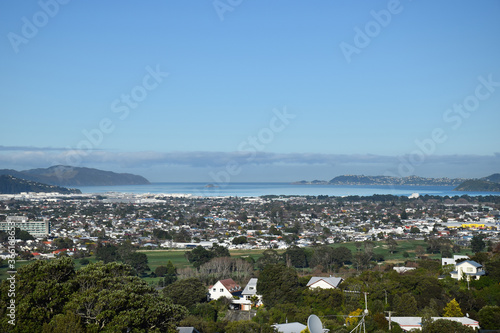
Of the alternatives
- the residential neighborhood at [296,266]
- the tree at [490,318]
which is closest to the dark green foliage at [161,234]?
the residential neighborhood at [296,266]

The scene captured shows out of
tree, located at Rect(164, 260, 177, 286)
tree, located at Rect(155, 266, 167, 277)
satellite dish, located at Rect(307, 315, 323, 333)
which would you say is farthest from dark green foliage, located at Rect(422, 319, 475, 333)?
tree, located at Rect(155, 266, 167, 277)

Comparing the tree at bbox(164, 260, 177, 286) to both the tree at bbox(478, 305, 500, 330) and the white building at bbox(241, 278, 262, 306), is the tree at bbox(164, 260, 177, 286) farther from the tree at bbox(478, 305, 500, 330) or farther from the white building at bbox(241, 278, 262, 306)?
the tree at bbox(478, 305, 500, 330)

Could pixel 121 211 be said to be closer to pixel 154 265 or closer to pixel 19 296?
pixel 154 265

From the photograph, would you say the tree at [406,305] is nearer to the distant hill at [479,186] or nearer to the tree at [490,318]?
the tree at [490,318]

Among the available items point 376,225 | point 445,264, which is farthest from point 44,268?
point 376,225

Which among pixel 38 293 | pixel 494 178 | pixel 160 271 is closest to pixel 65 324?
pixel 38 293

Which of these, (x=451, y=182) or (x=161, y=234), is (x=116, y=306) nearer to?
(x=161, y=234)

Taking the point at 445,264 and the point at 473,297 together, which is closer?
the point at 473,297
